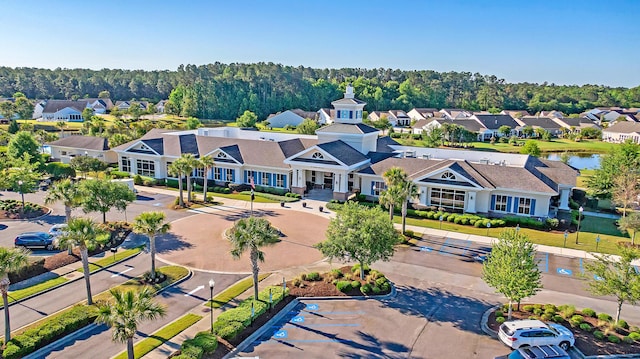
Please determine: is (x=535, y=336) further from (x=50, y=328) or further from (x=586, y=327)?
(x=50, y=328)

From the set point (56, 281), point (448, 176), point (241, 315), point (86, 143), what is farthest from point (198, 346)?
point (86, 143)

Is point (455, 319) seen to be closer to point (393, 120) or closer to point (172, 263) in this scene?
point (172, 263)

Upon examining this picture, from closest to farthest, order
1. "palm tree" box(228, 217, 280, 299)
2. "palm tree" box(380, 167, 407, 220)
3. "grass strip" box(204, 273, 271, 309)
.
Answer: "palm tree" box(228, 217, 280, 299) < "grass strip" box(204, 273, 271, 309) < "palm tree" box(380, 167, 407, 220)

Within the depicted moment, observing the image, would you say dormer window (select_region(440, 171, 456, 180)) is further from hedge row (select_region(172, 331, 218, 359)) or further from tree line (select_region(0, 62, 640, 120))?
tree line (select_region(0, 62, 640, 120))

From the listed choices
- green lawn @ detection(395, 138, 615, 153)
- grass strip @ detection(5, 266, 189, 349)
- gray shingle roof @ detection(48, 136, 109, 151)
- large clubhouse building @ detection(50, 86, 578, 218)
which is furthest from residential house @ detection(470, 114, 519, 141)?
grass strip @ detection(5, 266, 189, 349)

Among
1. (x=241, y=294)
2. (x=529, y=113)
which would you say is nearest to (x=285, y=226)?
(x=241, y=294)
